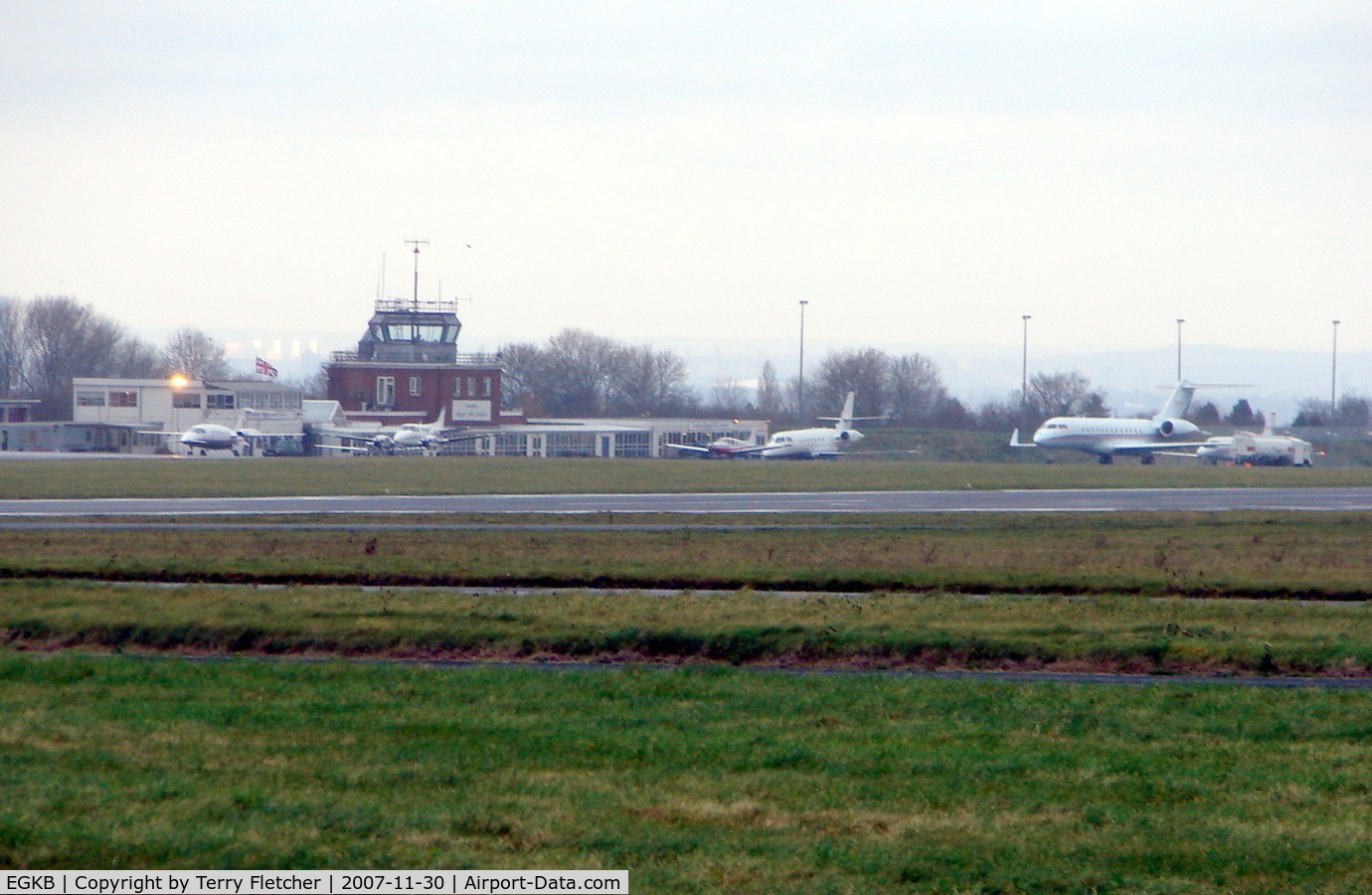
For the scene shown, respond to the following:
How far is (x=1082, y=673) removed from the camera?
1305cm

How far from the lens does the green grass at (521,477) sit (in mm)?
44062

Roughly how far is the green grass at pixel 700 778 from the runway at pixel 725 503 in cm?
2200

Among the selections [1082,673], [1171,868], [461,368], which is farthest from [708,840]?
[461,368]

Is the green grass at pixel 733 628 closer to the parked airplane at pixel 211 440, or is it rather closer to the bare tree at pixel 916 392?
the parked airplane at pixel 211 440

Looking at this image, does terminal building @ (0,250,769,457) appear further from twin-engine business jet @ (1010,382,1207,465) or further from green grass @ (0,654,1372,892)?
green grass @ (0,654,1372,892)

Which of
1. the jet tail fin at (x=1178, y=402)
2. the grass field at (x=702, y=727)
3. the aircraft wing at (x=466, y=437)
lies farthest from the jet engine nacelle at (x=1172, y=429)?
the grass field at (x=702, y=727)

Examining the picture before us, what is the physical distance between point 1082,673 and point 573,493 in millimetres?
30408

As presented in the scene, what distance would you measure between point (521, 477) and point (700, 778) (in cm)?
4378

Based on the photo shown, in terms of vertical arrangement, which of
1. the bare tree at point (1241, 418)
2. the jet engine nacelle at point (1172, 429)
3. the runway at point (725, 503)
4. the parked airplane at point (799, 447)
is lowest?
the runway at point (725, 503)

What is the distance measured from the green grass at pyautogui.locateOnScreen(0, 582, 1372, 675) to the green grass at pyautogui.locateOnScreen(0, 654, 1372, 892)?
1747mm

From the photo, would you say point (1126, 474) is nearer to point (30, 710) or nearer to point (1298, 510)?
point (1298, 510)

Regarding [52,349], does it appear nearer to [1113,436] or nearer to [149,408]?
[149,408]

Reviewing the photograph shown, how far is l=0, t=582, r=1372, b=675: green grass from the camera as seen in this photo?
13711 mm

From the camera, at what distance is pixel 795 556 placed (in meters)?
23.2
